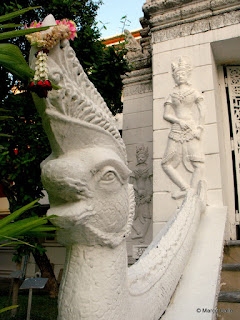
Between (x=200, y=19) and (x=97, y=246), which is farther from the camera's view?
(x=200, y=19)

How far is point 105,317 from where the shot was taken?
4.47 ft

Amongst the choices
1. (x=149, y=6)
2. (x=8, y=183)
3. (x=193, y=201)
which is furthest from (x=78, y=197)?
(x=149, y=6)

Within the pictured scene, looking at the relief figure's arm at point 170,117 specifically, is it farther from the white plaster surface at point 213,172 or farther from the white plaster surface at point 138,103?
the white plaster surface at point 138,103

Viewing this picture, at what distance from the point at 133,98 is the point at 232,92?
2.01 m

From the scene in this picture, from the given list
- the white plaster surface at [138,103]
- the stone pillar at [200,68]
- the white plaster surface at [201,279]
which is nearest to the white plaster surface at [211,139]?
the stone pillar at [200,68]

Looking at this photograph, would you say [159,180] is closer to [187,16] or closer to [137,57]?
[187,16]

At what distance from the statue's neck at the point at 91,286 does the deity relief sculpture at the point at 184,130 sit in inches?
103

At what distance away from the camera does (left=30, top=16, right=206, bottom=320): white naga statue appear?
1.33m

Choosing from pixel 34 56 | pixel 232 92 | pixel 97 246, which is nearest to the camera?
pixel 34 56

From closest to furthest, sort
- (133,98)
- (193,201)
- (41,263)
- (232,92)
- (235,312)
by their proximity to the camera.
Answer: (235,312) → (193,201) → (232,92) → (41,263) → (133,98)

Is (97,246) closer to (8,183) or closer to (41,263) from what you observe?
(8,183)

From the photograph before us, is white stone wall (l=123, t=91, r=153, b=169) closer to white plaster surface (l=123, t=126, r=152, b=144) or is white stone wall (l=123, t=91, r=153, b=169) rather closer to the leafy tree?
white plaster surface (l=123, t=126, r=152, b=144)

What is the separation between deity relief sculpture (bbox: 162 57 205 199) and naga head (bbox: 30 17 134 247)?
2.65m

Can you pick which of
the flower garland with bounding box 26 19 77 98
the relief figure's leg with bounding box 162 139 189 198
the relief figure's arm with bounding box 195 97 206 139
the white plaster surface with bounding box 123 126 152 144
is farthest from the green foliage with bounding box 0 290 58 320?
the flower garland with bounding box 26 19 77 98
